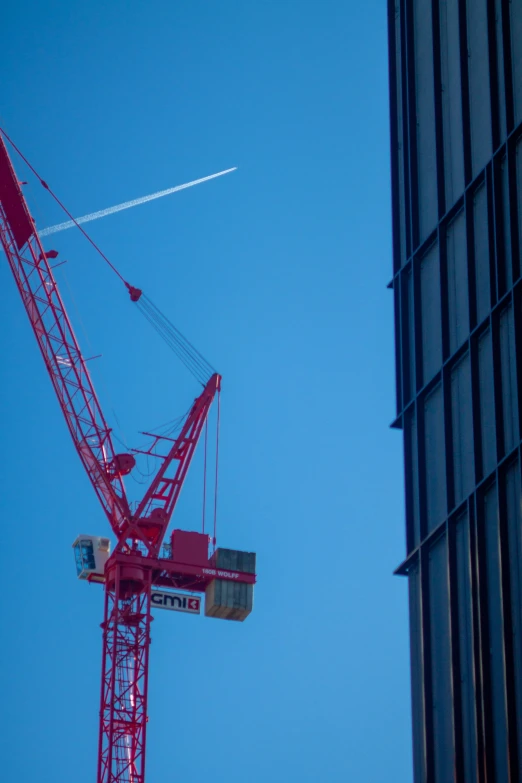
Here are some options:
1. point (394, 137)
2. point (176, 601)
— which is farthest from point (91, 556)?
point (394, 137)

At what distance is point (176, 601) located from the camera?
4250 inches

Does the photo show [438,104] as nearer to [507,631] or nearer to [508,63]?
[508,63]

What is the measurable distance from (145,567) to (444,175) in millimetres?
61470

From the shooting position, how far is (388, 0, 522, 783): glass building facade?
42.3 m

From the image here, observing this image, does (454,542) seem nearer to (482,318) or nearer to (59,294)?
(482,318)

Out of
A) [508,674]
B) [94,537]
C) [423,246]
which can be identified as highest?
Answer: [94,537]

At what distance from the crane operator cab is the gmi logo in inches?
169

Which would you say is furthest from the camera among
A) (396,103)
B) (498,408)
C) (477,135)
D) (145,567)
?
(145,567)

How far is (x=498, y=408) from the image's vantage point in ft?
144

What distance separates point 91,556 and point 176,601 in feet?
22.3

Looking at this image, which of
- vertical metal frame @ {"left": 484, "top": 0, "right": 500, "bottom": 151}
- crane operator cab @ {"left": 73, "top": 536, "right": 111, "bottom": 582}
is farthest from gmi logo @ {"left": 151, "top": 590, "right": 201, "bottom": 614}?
vertical metal frame @ {"left": 484, "top": 0, "right": 500, "bottom": 151}

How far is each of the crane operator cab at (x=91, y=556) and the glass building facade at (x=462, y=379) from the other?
2374 inches

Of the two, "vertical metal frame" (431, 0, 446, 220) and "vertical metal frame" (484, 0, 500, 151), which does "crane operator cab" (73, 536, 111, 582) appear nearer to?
"vertical metal frame" (431, 0, 446, 220)

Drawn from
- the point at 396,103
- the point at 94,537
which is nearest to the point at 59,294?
the point at 94,537
